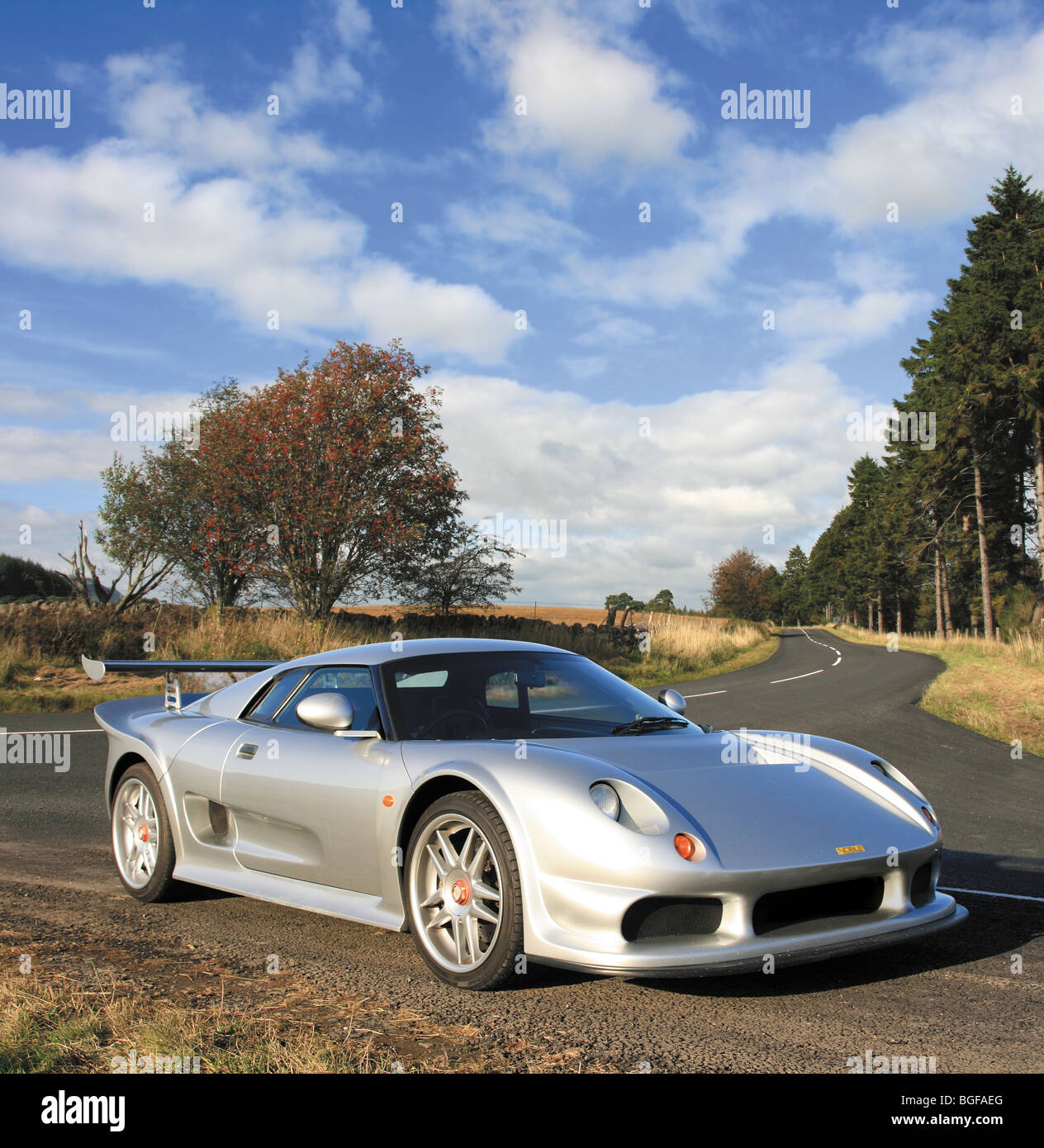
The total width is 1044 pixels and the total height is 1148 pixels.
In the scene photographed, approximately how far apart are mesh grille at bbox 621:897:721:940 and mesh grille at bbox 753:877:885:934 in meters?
0.17

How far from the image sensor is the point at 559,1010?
10.8 feet

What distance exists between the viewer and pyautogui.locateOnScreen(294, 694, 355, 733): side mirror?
410 centimetres

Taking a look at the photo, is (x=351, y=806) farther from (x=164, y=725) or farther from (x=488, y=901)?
(x=164, y=725)

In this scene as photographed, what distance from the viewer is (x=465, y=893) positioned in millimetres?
3576

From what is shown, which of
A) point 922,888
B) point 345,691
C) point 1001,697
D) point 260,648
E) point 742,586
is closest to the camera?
point 922,888

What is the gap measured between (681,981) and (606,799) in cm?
88

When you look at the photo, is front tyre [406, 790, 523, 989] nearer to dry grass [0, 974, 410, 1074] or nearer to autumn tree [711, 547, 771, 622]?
dry grass [0, 974, 410, 1074]

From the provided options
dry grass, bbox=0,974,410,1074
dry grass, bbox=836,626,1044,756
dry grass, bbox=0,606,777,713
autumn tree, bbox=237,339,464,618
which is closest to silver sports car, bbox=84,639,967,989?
dry grass, bbox=0,974,410,1074

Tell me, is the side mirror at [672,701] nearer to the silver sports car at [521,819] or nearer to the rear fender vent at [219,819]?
the silver sports car at [521,819]

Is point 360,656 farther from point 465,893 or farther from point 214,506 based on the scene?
point 214,506

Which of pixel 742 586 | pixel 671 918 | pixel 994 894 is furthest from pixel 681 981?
pixel 742 586

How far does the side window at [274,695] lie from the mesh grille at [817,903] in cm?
261
